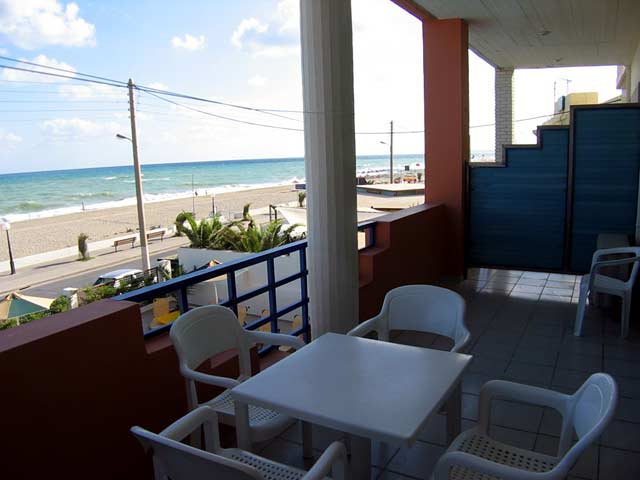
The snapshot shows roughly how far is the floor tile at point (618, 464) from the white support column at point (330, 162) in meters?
1.31

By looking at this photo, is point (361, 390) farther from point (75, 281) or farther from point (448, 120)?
point (75, 281)

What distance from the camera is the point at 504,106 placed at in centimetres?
839

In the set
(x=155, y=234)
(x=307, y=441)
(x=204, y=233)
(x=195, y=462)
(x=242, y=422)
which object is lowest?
(x=155, y=234)

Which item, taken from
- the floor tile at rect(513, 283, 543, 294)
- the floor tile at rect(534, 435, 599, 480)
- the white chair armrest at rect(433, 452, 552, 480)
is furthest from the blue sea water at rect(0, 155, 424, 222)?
the white chair armrest at rect(433, 452, 552, 480)

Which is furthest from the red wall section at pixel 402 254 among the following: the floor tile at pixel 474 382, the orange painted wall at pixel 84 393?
the orange painted wall at pixel 84 393

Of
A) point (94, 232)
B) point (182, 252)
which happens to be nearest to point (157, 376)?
point (182, 252)

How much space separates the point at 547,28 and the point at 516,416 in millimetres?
4554

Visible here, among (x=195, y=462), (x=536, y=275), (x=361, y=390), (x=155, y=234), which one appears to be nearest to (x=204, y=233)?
(x=536, y=275)

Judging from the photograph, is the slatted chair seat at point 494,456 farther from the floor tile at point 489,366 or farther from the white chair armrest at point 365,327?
the floor tile at point 489,366

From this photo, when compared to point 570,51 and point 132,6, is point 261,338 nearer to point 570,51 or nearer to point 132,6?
point 570,51

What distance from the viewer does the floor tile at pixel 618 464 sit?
211 cm

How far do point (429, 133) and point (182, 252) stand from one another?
705 centimetres

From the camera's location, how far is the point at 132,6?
33.4 m

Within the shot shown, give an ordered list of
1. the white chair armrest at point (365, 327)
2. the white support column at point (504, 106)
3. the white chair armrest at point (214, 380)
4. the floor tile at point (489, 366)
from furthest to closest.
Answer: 1. the white support column at point (504, 106)
2. the floor tile at point (489, 366)
3. the white chair armrest at point (365, 327)
4. the white chair armrest at point (214, 380)
